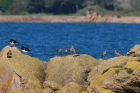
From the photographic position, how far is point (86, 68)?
32000 mm

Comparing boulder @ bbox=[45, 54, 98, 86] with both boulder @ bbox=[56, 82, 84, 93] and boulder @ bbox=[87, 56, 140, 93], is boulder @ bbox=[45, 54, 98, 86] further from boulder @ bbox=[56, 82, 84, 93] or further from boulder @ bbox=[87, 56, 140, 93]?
boulder @ bbox=[87, 56, 140, 93]

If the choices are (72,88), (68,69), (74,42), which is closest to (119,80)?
(72,88)

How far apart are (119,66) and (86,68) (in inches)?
125

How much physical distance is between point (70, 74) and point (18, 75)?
9.87 feet

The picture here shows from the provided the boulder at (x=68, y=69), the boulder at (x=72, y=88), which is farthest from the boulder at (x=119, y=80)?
the boulder at (x=68, y=69)

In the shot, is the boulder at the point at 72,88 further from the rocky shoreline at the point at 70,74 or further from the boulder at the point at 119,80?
the boulder at the point at 119,80

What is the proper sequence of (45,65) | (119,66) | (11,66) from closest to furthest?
(119,66), (11,66), (45,65)

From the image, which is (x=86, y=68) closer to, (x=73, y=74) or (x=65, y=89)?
(x=73, y=74)

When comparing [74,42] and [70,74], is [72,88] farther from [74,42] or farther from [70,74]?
[74,42]

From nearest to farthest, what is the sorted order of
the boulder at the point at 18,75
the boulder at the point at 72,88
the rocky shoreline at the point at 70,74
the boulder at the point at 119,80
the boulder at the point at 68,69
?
1. the boulder at the point at 119,80
2. the rocky shoreline at the point at 70,74
3. the boulder at the point at 72,88
4. the boulder at the point at 18,75
5. the boulder at the point at 68,69

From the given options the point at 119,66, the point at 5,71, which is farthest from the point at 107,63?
the point at 5,71

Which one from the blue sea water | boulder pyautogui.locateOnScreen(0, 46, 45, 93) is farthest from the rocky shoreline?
the blue sea water

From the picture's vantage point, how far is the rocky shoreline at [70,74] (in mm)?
27953

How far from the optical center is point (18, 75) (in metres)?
31.3
